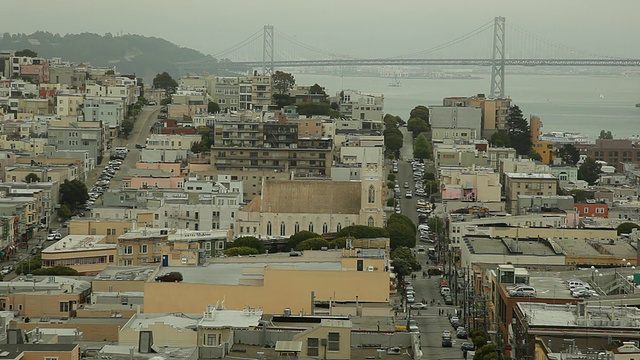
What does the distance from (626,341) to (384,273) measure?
13.8 ft

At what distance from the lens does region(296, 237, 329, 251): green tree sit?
25047 millimetres

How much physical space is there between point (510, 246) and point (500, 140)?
776 inches

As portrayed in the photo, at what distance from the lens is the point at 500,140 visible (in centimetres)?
4209

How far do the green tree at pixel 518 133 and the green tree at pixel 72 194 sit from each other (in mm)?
13196

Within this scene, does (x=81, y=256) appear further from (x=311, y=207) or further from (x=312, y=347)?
(x=312, y=347)

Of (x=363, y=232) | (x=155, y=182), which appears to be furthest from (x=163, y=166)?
(x=363, y=232)

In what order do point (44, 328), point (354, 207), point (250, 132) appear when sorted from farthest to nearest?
1. point (250, 132)
2. point (354, 207)
3. point (44, 328)

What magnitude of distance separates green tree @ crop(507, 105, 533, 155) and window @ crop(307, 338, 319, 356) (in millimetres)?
30572

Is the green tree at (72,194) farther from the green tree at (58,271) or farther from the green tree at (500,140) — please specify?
the green tree at (500,140)

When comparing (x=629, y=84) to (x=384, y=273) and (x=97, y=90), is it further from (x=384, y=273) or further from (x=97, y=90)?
(x=384, y=273)

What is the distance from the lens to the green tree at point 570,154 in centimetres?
4212

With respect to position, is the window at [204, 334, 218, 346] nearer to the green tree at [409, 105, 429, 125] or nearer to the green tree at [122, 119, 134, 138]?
the green tree at [122, 119, 134, 138]

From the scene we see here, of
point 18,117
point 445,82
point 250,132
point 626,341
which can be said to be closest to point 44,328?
point 626,341

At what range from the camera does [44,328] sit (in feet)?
49.9
